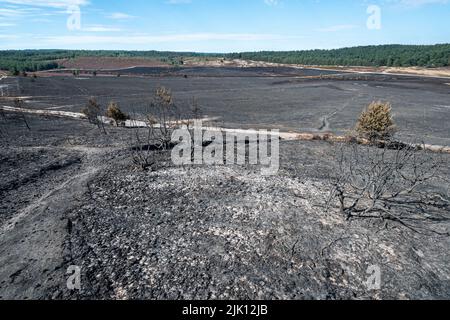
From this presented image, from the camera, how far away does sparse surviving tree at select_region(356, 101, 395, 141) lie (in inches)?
1072

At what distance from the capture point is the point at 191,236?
38.5ft

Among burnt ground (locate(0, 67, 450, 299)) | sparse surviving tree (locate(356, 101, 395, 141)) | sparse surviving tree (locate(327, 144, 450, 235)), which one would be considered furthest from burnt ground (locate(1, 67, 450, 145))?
sparse surviving tree (locate(327, 144, 450, 235))

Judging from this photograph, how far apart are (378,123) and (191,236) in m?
21.4

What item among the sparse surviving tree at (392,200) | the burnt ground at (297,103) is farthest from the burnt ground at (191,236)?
the burnt ground at (297,103)

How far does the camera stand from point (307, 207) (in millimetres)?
Result: 13766

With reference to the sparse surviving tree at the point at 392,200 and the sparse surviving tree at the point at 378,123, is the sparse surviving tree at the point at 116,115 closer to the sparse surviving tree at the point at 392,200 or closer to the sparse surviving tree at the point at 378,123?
the sparse surviving tree at the point at 378,123

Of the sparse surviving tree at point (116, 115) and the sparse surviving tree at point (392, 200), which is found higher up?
the sparse surviving tree at point (116, 115)

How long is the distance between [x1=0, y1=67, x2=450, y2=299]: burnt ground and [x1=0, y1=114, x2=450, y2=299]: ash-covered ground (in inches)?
1.5

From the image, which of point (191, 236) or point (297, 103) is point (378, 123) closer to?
point (191, 236)

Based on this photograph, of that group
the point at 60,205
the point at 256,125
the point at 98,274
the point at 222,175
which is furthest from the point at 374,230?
the point at 256,125

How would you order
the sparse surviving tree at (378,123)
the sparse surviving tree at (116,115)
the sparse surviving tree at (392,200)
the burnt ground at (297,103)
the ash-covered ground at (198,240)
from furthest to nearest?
the burnt ground at (297,103), the sparse surviving tree at (116,115), the sparse surviving tree at (378,123), the sparse surviving tree at (392,200), the ash-covered ground at (198,240)

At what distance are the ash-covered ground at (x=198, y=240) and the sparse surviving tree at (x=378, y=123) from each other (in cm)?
1091

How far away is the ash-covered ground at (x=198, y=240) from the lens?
366 inches

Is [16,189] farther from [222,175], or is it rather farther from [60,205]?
[222,175]
